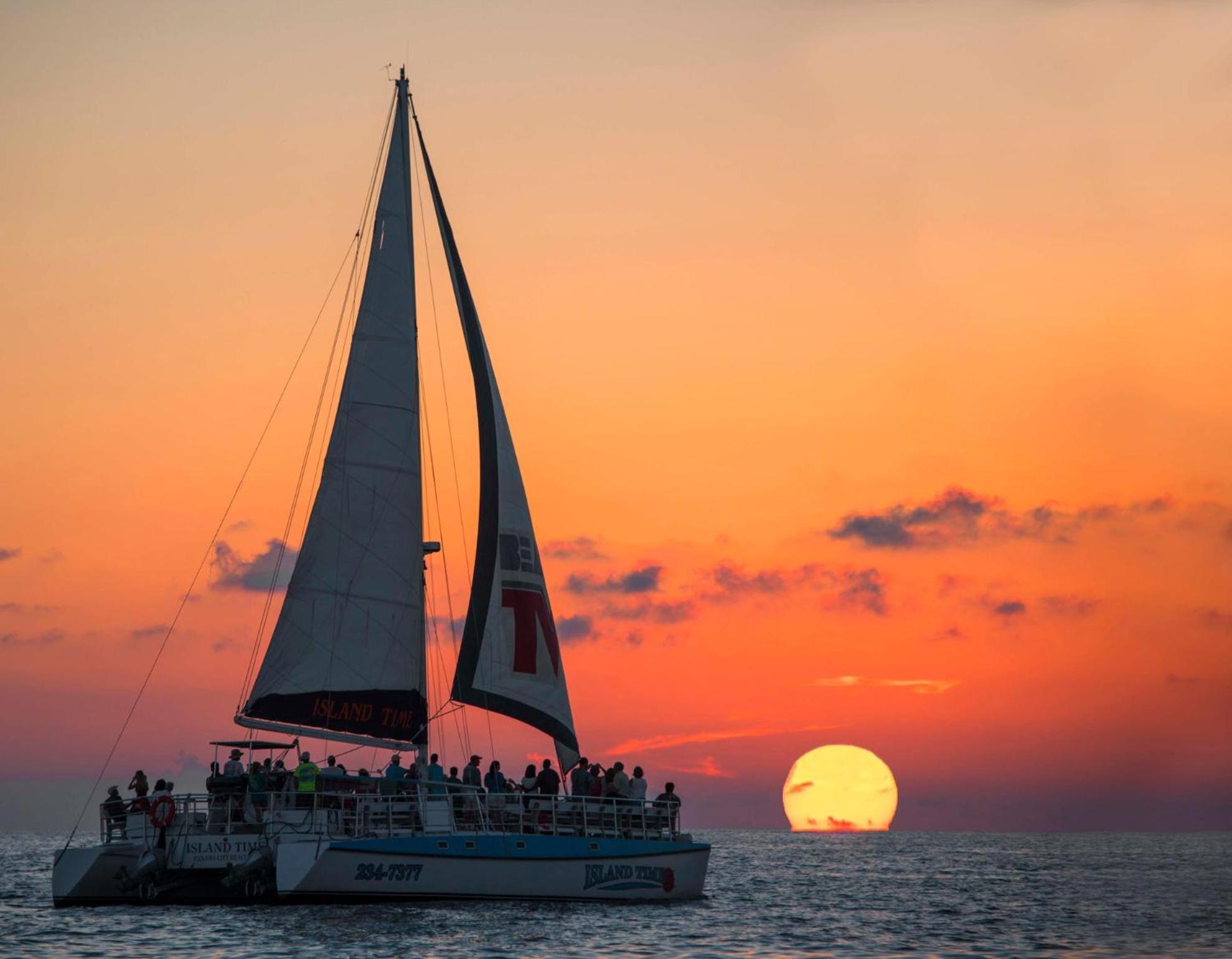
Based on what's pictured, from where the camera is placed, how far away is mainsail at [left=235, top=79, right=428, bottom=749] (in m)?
35.8

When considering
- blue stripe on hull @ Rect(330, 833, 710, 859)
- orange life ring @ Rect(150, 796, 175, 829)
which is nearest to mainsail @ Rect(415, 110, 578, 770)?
blue stripe on hull @ Rect(330, 833, 710, 859)

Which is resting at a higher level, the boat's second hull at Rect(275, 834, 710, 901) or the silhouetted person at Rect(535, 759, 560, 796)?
the silhouetted person at Rect(535, 759, 560, 796)

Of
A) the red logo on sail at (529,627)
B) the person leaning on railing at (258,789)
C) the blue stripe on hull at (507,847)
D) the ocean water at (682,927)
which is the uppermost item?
the red logo on sail at (529,627)

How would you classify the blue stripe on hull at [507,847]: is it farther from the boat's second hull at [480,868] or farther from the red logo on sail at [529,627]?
the red logo on sail at [529,627]

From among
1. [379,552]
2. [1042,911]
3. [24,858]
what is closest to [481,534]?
[379,552]

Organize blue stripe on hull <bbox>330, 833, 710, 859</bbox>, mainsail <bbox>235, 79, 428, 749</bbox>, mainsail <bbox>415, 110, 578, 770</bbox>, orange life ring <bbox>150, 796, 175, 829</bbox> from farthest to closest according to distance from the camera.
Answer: mainsail <bbox>415, 110, 578, 770</bbox>, mainsail <bbox>235, 79, 428, 749</bbox>, orange life ring <bbox>150, 796, 175, 829</bbox>, blue stripe on hull <bbox>330, 833, 710, 859</bbox>

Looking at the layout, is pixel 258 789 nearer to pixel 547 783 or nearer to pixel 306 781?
pixel 306 781

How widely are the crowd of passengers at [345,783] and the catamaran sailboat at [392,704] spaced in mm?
113

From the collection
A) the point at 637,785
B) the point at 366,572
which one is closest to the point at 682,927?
the point at 637,785

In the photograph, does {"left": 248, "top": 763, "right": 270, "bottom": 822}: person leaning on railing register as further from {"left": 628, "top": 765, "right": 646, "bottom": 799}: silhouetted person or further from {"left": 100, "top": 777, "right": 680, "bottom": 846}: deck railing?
{"left": 628, "top": 765, "right": 646, "bottom": 799}: silhouetted person

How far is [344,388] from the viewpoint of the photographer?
37.2 m

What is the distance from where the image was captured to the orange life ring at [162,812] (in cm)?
3269

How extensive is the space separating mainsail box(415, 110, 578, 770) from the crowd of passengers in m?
2.24

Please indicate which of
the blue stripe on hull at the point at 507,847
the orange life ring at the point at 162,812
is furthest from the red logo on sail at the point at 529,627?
the orange life ring at the point at 162,812
